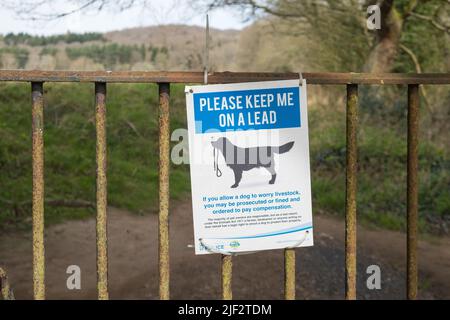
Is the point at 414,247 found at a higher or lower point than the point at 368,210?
higher

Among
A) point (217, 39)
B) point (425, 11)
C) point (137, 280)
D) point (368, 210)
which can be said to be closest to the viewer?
point (137, 280)

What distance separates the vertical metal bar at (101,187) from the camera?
1.84 metres

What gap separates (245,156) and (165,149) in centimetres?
26

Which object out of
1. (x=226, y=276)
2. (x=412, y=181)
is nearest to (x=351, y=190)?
(x=412, y=181)

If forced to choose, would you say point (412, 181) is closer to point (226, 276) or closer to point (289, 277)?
point (289, 277)

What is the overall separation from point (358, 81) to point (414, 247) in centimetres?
60

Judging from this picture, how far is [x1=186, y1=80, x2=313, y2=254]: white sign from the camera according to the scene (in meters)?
1.81

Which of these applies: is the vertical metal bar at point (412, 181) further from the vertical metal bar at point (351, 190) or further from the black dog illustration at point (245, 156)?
the black dog illustration at point (245, 156)

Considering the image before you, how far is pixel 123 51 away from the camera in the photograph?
977 cm

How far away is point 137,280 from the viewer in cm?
485

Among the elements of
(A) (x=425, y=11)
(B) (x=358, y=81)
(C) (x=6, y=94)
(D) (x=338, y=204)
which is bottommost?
(D) (x=338, y=204)

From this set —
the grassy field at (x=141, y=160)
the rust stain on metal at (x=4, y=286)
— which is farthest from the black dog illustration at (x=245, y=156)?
the grassy field at (x=141, y=160)

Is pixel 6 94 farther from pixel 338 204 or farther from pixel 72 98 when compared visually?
pixel 338 204

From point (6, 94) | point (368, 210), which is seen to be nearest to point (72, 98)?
point (6, 94)
